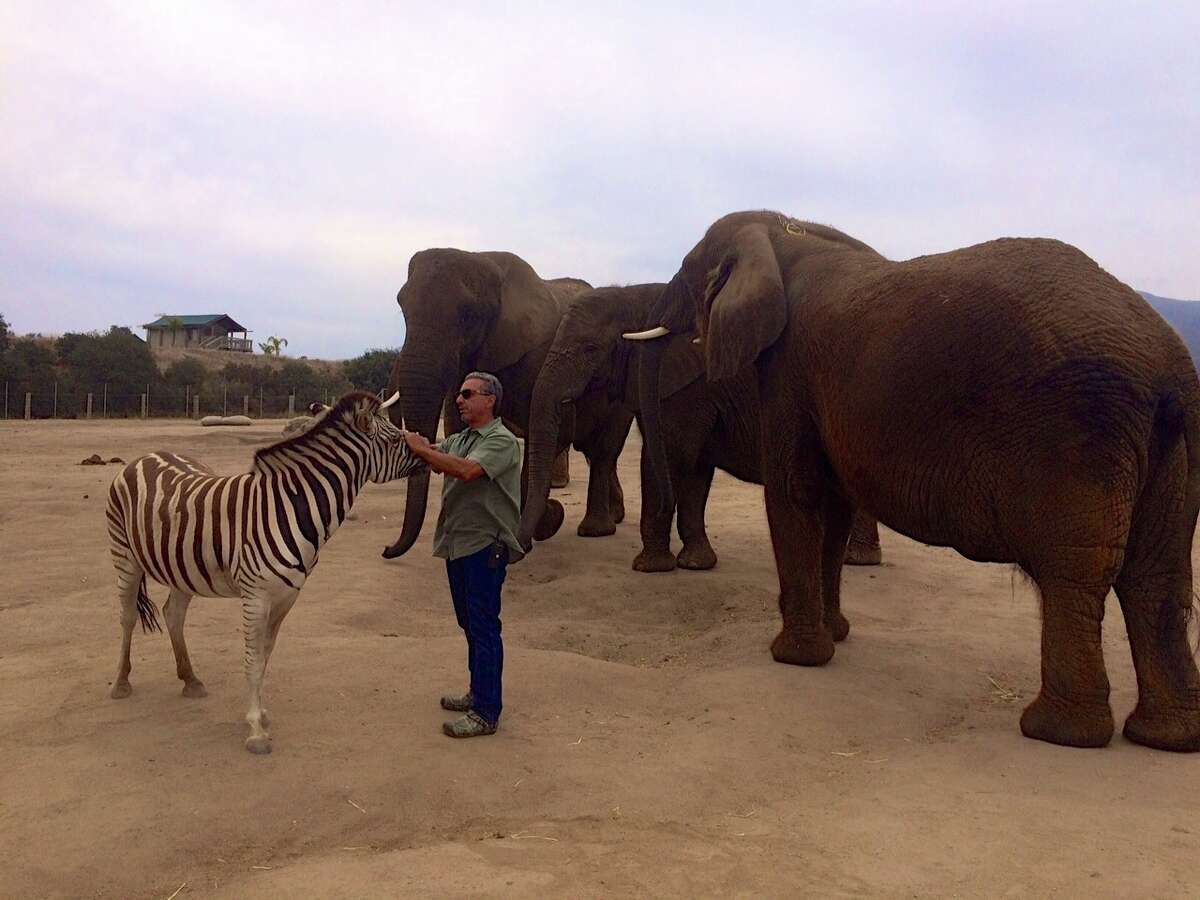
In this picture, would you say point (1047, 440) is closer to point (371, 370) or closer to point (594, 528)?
point (594, 528)

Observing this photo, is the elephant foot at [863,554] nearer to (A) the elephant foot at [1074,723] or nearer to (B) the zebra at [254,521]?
(A) the elephant foot at [1074,723]

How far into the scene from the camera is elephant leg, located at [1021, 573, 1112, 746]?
15.9ft

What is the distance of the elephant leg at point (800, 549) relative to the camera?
6477 mm

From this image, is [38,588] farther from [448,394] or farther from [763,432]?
[763,432]

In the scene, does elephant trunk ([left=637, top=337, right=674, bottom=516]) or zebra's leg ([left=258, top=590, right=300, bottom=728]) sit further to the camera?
elephant trunk ([left=637, top=337, right=674, bottom=516])

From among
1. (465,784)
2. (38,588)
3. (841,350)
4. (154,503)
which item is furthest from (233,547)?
(38,588)

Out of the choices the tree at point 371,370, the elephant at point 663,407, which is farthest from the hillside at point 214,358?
the elephant at point 663,407

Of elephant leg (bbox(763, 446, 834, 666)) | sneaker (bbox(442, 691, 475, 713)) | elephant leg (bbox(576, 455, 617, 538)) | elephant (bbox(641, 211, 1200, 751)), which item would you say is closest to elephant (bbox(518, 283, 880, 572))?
elephant leg (bbox(576, 455, 617, 538))

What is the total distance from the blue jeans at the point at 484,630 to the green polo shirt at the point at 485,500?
0.09 meters

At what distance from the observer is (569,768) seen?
15.3 feet

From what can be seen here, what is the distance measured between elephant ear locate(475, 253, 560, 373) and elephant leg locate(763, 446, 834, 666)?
5.11 meters

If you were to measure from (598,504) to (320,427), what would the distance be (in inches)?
273

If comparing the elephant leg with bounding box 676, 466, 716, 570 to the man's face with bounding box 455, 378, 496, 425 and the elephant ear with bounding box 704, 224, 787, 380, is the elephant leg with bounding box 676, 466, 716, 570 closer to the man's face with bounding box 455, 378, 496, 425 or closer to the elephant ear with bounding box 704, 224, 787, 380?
the elephant ear with bounding box 704, 224, 787, 380

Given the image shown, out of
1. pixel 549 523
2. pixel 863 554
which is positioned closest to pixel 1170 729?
pixel 863 554
